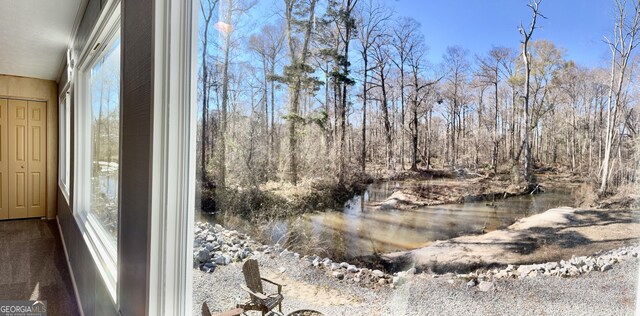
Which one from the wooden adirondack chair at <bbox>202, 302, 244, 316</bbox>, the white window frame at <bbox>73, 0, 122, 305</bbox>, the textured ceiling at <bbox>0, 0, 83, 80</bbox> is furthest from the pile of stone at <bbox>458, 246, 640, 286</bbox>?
the textured ceiling at <bbox>0, 0, 83, 80</bbox>

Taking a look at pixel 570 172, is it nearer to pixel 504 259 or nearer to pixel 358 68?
pixel 504 259

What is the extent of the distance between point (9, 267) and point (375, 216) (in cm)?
417

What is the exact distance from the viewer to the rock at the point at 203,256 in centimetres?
115

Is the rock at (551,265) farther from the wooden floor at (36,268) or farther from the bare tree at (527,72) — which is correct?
the wooden floor at (36,268)

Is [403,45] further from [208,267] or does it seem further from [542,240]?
[208,267]

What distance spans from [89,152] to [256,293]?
2.64 m

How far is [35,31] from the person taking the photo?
Answer: 9.63 ft

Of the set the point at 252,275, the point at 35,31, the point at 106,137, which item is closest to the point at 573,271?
the point at 252,275

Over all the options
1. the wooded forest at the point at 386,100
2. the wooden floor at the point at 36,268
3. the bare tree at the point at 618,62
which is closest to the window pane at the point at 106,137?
the wooden floor at the point at 36,268

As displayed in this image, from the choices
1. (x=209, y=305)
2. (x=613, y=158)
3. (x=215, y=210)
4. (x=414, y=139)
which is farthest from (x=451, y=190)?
(x=209, y=305)

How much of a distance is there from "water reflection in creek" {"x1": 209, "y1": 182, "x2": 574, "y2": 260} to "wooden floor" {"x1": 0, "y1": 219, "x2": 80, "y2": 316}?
261 centimetres

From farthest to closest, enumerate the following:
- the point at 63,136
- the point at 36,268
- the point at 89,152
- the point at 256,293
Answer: the point at 63,136, the point at 36,268, the point at 89,152, the point at 256,293

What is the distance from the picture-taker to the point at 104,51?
2195 mm

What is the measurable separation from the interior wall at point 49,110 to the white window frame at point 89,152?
3187 mm
